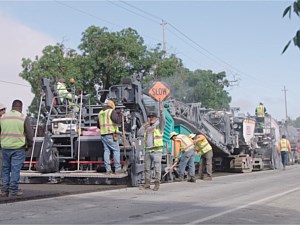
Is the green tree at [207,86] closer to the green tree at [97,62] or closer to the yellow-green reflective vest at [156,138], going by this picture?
the green tree at [97,62]

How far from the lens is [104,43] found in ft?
96.3

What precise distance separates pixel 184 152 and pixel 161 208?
6305mm

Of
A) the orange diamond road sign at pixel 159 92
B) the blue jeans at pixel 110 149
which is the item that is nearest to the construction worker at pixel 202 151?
the orange diamond road sign at pixel 159 92

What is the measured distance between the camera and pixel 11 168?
915 cm

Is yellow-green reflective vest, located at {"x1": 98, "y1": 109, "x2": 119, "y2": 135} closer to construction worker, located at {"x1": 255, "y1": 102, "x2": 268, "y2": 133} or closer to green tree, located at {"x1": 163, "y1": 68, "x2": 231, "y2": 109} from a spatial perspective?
construction worker, located at {"x1": 255, "y1": 102, "x2": 268, "y2": 133}

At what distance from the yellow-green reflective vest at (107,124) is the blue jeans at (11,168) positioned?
2.90m

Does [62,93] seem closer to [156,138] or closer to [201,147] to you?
[156,138]

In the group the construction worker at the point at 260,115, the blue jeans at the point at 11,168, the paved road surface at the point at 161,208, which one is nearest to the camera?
the paved road surface at the point at 161,208

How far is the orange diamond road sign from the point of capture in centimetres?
1358

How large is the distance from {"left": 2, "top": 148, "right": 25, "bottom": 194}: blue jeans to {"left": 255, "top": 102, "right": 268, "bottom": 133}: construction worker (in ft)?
54.2

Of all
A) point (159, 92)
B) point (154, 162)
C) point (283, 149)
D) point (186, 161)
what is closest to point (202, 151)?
point (186, 161)

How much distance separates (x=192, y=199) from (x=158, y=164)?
2.10m

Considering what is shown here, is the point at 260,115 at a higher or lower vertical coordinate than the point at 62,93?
higher

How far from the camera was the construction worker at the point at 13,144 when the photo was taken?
29.9 ft
